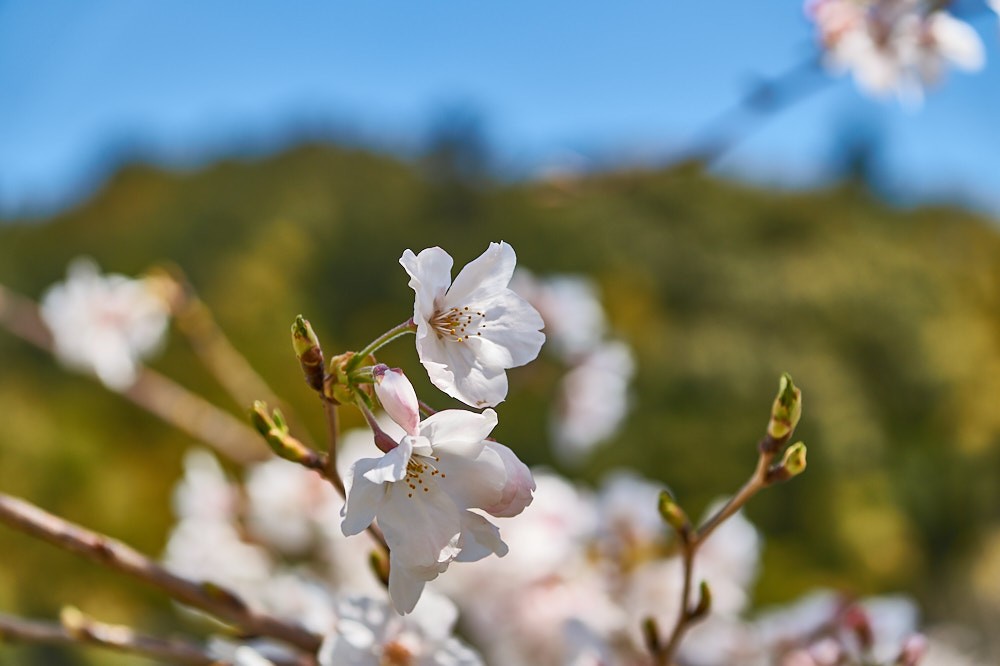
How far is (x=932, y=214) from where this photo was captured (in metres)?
8.84

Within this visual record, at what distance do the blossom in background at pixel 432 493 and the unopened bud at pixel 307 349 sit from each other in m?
0.03

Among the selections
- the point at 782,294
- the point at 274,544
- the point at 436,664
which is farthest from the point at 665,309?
the point at 436,664

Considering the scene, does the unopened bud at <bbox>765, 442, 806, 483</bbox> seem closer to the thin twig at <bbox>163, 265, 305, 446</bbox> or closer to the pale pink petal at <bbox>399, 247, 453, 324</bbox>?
the pale pink petal at <bbox>399, 247, 453, 324</bbox>

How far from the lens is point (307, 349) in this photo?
38 centimetres

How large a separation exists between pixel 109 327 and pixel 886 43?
3.80ft

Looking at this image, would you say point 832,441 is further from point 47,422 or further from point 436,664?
point 436,664

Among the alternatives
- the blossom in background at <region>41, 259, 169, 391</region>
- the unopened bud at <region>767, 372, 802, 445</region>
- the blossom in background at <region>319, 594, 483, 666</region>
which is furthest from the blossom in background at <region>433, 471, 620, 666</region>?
the blossom in background at <region>41, 259, 169, 391</region>

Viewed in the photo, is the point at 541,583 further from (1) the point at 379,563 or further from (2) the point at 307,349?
(2) the point at 307,349

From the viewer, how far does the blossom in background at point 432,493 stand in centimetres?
36

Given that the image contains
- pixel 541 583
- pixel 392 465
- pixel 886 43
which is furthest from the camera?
pixel 541 583

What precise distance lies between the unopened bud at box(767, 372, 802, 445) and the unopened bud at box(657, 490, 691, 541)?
58mm

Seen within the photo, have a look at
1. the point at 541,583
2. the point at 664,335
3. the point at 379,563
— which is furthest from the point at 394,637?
the point at 664,335

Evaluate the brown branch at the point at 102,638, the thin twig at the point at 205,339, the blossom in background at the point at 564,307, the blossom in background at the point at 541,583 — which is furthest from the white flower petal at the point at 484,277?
the blossom in background at the point at 564,307

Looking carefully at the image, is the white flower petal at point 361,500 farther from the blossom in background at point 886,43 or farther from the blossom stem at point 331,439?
the blossom in background at point 886,43
